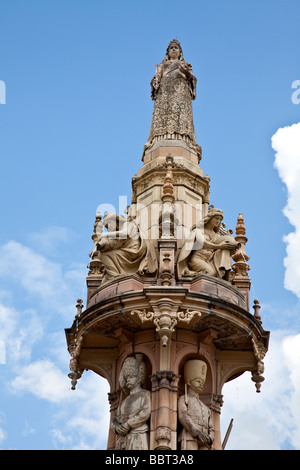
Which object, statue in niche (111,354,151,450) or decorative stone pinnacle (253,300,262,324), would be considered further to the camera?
decorative stone pinnacle (253,300,262,324)

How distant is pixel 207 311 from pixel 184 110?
7.97m

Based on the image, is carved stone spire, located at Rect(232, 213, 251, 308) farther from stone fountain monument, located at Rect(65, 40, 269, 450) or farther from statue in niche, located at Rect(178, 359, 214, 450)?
statue in niche, located at Rect(178, 359, 214, 450)

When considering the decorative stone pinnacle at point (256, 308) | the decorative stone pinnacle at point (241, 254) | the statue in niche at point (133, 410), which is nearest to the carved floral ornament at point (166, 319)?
the statue in niche at point (133, 410)

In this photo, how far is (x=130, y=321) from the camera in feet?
84.4

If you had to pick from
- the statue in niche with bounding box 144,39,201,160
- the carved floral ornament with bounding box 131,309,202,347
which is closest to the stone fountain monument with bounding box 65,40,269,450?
the carved floral ornament with bounding box 131,309,202,347

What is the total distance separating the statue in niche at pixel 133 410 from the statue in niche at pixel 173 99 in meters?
7.52

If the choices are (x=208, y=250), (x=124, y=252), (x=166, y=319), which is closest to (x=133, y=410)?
(x=166, y=319)

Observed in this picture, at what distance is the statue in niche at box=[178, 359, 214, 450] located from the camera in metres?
24.5

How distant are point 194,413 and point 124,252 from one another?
453cm

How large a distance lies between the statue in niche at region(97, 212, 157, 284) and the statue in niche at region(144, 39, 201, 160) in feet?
A: 14.2

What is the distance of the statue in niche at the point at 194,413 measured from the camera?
24.5 metres
